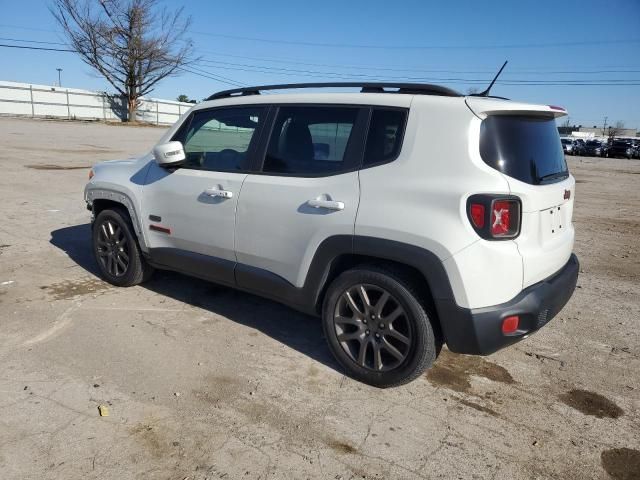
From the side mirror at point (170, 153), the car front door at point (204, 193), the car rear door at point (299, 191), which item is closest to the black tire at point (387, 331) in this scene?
the car rear door at point (299, 191)

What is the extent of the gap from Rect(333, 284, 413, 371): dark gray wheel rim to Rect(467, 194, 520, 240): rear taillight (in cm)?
68

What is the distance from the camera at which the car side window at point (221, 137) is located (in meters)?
3.82

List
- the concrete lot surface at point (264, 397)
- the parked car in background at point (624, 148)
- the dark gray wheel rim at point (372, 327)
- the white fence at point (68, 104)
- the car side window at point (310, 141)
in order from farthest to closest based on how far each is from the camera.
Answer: the white fence at point (68, 104), the parked car in background at point (624, 148), the car side window at point (310, 141), the dark gray wheel rim at point (372, 327), the concrete lot surface at point (264, 397)

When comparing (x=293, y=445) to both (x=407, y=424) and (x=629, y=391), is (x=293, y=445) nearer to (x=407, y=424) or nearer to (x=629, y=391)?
(x=407, y=424)

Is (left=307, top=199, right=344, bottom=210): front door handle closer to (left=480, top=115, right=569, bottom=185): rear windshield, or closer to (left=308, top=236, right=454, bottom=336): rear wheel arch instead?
(left=308, top=236, right=454, bottom=336): rear wheel arch

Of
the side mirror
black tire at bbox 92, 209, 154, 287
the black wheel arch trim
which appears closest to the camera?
the side mirror

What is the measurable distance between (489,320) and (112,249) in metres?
3.67

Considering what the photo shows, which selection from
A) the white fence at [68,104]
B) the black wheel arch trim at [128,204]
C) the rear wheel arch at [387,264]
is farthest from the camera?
the white fence at [68,104]

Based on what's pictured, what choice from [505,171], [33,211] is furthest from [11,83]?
[505,171]

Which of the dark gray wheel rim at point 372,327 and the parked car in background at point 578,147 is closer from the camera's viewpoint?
the dark gray wheel rim at point 372,327

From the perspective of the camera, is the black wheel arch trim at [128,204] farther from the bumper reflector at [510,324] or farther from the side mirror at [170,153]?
the bumper reflector at [510,324]

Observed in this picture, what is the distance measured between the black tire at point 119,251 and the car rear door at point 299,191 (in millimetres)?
1436

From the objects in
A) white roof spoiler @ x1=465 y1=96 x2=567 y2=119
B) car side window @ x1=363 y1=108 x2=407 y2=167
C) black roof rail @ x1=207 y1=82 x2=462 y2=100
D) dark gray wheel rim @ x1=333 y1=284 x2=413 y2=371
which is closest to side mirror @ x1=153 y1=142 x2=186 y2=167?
black roof rail @ x1=207 y1=82 x2=462 y2=100

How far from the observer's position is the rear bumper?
2.78m
